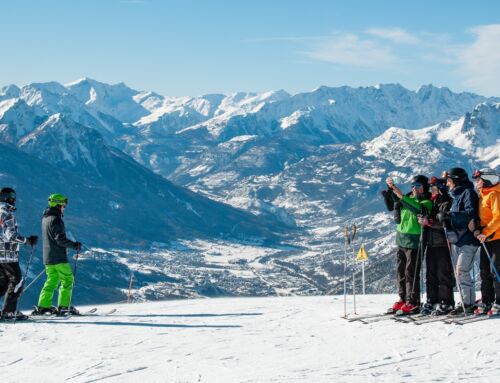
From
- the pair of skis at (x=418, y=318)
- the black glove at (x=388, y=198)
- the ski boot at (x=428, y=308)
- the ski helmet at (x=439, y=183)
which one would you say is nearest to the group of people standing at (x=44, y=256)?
the pair of skis at (x=418, y=318)

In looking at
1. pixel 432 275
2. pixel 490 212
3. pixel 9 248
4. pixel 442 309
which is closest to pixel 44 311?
pixel 9 248

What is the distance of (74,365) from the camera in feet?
46.6

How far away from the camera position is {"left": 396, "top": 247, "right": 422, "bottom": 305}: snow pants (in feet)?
57.5

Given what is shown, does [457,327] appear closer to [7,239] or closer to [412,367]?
[412,367]

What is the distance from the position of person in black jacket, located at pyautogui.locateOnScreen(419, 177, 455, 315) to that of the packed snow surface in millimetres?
1259

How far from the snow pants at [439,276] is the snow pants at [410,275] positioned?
0.29m

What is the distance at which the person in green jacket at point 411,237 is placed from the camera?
17438 mm

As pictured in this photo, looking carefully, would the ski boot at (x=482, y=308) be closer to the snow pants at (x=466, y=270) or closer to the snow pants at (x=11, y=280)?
the snow pants at (x=466, y=270)

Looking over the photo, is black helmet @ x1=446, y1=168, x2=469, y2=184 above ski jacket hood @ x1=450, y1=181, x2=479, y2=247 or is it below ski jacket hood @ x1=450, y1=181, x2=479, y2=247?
above

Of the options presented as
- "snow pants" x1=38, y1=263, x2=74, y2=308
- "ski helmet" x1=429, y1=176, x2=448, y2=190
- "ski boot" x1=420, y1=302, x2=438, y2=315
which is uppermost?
"ski helmet" x1=429, y1=176, x2=448, y2=190

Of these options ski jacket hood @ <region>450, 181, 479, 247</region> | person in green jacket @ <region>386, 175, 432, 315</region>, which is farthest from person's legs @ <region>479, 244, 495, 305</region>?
person in green jacket @ <region>386, 175, 432, 315</region>

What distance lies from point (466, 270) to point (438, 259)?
34.8 inches

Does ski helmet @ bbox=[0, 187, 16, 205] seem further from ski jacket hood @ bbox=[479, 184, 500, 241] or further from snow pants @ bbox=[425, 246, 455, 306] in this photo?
ski jacket hood @ bbox=[479, 184, 500, 241]

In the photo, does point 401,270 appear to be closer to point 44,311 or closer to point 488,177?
point 488,177
